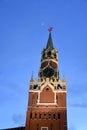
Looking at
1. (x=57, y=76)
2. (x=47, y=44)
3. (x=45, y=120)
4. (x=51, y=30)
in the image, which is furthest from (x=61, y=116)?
(x=51, y=30)

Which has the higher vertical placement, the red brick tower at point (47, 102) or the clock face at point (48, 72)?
the clock face at point (48, 72)

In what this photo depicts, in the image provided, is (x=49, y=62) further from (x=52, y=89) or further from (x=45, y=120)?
(x=45, y=120)

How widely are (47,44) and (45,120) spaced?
23.8 m

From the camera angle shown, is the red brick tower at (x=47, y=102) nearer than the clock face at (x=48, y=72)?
Yes

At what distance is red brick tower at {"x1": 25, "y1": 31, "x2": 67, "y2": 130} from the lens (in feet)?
181

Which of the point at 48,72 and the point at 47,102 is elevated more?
the point at 48,72

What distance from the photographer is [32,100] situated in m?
58.7

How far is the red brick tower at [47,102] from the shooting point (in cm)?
5519

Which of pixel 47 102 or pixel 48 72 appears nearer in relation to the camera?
pixel 47 102

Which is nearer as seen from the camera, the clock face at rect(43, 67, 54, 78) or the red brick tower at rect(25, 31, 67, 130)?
the red brick tower at rect(25, 31, 67, 130)

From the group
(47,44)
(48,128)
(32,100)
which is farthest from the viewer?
(47,44)

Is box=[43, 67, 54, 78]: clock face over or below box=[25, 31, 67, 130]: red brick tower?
over

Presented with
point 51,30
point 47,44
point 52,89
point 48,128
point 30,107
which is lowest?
point 48,128

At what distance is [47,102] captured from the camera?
2290 inches
